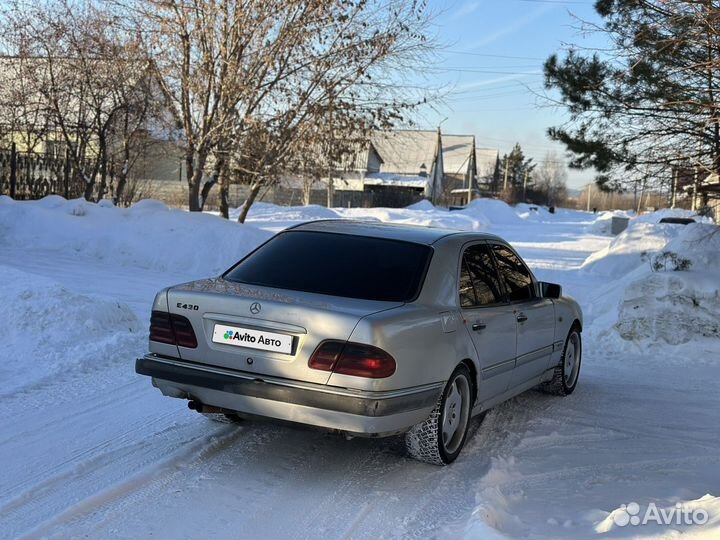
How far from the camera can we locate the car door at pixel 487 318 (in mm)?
5031

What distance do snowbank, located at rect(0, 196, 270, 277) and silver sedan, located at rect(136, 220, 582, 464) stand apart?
350 inches

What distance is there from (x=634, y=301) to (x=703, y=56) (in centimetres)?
321

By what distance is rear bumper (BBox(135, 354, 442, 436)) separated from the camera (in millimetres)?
4098

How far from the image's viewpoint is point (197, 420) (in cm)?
541

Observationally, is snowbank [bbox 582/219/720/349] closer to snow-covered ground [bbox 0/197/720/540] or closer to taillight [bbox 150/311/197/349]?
snow-covered ground [bbox 0/197/720/540]

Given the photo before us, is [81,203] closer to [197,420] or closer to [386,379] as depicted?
[197,420]

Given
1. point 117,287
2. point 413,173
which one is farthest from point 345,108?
point 413,173

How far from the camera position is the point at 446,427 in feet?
15.6

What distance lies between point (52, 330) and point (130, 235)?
780cm

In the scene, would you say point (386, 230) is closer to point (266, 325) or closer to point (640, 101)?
point (266, 325)

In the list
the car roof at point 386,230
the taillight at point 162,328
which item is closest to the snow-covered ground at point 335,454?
→ the taillight at point 162,328

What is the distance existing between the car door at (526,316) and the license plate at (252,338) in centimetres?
219

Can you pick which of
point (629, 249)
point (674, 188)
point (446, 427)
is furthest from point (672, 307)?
point (629, 249)

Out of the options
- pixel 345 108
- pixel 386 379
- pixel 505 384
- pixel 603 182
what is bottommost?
pixel 505 384
